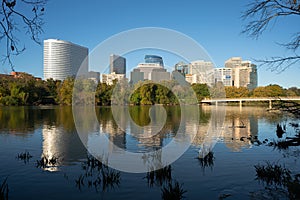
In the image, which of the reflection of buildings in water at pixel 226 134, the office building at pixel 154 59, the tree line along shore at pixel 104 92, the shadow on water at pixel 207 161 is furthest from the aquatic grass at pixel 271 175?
the tree line along shore at pixel 104 92

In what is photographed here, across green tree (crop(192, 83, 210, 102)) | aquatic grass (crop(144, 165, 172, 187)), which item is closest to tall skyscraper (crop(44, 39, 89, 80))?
green tree (crop(192, 83, 210, 102))

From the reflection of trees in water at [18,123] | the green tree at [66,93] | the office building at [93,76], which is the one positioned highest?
the office building at [93,76]

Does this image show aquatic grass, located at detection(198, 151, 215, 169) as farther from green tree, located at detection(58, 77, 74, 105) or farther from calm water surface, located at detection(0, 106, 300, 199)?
green tree, located at detection(58, 77, 74, 105)

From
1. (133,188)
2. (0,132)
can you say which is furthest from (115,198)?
(0,132)

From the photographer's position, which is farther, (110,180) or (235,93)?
(235,93)

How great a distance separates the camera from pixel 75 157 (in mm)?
11547

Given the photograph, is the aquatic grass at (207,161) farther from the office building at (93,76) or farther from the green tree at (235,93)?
the green tree at (235,93)

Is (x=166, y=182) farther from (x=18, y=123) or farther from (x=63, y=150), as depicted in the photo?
(x=18, y=123)

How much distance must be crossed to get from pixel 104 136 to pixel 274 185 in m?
12.3

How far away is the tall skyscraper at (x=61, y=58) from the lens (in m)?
115

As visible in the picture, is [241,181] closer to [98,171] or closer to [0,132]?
[98,171]

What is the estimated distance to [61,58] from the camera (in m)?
118

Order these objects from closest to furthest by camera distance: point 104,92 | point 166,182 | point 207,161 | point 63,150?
point 166,182 → point 207,161 → point 63,150 → point 104,92

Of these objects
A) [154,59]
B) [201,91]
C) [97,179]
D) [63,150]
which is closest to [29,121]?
[154,59]
